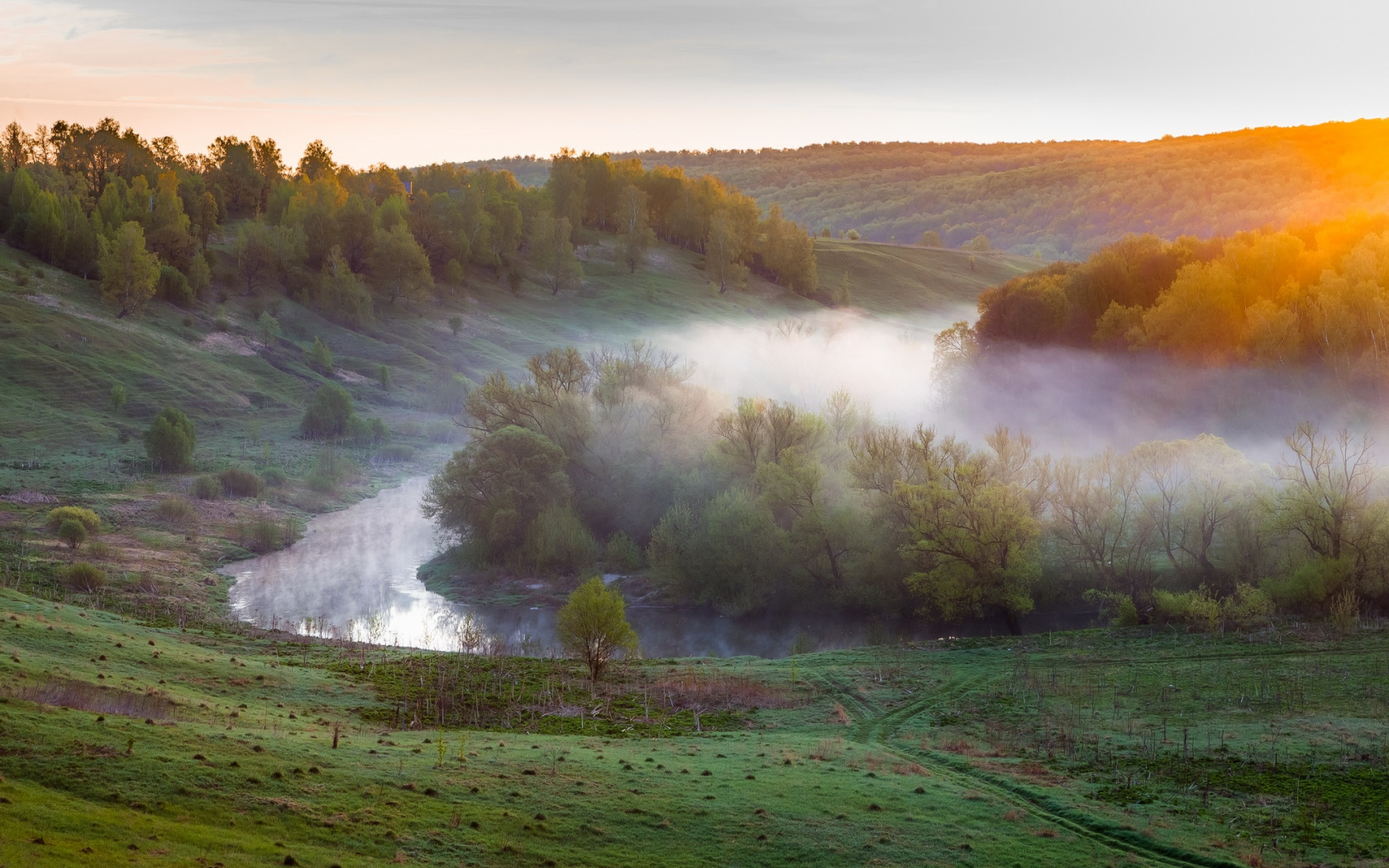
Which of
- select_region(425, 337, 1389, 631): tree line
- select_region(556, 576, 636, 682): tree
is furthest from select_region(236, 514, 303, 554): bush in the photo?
select_region(556, 576, 636, 682): tree

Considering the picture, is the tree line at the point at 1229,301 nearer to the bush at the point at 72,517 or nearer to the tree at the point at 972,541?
the tree at the point at 972,541

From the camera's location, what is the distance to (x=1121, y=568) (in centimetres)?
5025

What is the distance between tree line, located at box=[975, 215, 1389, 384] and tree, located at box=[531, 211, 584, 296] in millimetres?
60836

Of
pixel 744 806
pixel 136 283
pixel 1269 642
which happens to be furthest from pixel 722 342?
pixel 744 806

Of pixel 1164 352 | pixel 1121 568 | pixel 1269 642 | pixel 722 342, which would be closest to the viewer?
pixel 1269 642

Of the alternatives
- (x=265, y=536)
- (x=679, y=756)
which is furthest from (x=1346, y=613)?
(x=265, y=536)

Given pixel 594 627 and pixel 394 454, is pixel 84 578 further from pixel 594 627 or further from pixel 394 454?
pixel 394 454

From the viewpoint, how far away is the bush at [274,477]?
77.3 metres

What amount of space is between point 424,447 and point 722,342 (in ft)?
127

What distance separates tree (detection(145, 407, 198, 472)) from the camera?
7319 centimetres

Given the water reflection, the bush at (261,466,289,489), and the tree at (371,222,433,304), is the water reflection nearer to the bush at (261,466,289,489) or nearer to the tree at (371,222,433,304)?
the bush at (261,466,289,489)

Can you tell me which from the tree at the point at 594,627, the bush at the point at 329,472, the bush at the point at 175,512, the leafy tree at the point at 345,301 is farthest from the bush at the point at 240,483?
the leafy tree at the point at 345,301

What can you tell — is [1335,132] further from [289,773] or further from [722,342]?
[289,773]

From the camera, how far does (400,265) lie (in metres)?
121
